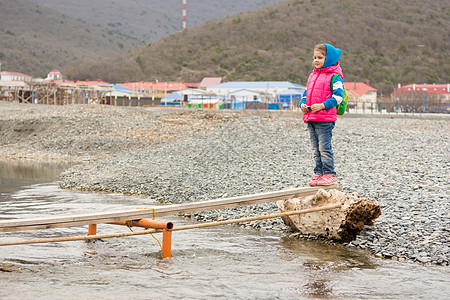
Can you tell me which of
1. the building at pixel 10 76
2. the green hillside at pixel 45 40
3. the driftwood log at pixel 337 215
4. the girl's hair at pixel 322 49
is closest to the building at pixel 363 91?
the green hillside at pixel 45 40

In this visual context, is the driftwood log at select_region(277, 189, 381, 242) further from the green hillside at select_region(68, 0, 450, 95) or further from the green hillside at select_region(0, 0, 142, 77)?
the green hillside at select_region(0, 0, 142, 77)

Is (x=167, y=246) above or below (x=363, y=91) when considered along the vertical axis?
below

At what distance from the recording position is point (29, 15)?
17050 cm

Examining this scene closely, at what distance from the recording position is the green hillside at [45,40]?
133m

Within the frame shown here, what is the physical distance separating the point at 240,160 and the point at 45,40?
152 meters

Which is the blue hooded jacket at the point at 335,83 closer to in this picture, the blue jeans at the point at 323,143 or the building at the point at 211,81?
the blue jeans at the point at 323,143

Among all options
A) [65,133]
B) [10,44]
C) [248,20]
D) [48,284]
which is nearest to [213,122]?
[65,133]

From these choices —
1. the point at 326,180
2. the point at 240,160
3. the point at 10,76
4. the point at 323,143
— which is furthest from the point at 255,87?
the point at 323,143

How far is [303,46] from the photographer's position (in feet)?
317

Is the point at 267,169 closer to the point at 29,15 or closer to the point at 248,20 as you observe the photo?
the point at 248,20

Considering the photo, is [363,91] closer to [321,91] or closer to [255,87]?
[255,87]

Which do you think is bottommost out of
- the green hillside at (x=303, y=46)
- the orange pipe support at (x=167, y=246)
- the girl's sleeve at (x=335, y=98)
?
the orange pipe support at (x=167, y=246)

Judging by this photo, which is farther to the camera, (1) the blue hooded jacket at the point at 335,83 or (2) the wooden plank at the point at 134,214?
(1) the blue hooded jacket at the point at 335,83

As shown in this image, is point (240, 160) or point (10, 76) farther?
point (10, 76)
